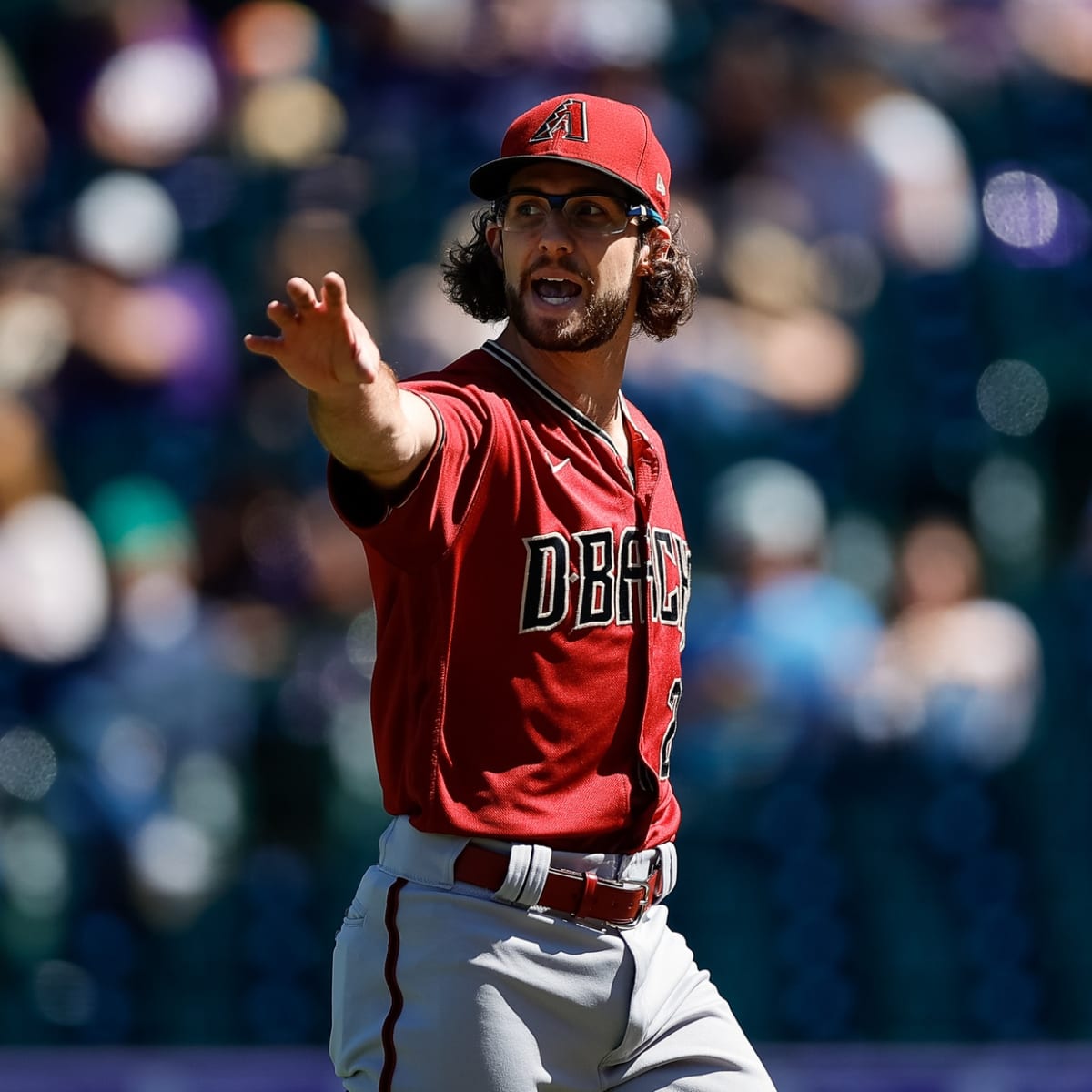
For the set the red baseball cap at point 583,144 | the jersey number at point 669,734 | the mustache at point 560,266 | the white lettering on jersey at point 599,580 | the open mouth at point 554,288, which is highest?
the red baseball cap at point 583,144

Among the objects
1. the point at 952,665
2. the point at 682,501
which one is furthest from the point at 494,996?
the point at 682,501

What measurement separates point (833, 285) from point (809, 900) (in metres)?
2.23

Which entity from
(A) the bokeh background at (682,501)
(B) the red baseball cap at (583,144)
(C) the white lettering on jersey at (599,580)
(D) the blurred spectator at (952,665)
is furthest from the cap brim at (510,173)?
(D) the blurred spectator at (952,665)

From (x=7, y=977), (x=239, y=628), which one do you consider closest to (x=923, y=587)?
(x=239, y=628)

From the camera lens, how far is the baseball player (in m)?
2.27

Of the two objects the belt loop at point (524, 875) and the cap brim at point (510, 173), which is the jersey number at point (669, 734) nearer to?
the belt loop at point (524, 875)

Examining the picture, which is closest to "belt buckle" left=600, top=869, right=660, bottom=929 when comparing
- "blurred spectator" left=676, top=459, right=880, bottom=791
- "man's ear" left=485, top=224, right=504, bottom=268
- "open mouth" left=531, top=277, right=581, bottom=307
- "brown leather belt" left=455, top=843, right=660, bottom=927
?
"brown leather belt" left=455, top=843, right=660, bottom=927

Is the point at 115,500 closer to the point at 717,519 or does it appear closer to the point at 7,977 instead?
the point at 7,977

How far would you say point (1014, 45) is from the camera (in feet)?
22.8

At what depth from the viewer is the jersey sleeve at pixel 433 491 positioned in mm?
2113

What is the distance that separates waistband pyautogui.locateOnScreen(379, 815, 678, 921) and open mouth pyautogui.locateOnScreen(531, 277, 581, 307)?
736mm

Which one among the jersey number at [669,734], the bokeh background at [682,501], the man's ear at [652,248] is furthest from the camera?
the bokeh background at [682,501]

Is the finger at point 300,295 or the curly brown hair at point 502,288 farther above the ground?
the curly brown hair at point 502,288

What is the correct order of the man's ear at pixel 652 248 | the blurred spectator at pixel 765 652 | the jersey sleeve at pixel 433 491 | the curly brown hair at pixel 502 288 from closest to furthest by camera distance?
the jersey sleeve at pixel 433 491, the man's ear at pixel 652 248, the curly brown hair at pixel 502 288, the blurred spectator at pixel 765 652
